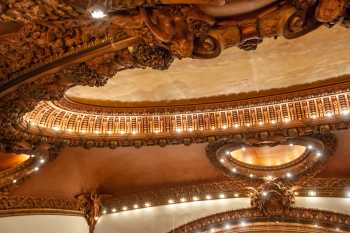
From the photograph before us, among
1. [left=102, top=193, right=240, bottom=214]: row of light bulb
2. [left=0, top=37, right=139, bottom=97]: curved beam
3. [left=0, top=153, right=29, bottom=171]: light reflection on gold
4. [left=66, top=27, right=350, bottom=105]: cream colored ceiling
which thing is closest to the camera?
[left=0, top=37, right=139, bottom=97]: curved beam

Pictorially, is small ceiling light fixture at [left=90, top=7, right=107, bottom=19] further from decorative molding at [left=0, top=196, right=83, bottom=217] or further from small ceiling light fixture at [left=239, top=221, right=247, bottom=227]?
small ceiling light fixture at [left=239, top=221, right=247, bottom=227]

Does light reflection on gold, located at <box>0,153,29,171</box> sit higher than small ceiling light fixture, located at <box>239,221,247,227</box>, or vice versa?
light reflection on gold, located at <box>0,153,29,171</box>

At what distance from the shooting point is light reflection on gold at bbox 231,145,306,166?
5.81m

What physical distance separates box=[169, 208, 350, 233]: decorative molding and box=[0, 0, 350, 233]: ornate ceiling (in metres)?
0.02

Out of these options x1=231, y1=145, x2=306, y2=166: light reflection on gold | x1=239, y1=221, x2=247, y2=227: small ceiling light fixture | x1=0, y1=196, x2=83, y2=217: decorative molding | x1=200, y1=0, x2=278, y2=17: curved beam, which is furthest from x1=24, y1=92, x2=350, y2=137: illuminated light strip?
x1=200, y1=0, x2=278, y2=17: curved beam

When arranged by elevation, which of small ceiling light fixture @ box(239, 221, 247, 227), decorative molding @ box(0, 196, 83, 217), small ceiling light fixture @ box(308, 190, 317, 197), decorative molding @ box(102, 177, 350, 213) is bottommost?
small ceiling light fixture @ box(239, 221, 247, 227)

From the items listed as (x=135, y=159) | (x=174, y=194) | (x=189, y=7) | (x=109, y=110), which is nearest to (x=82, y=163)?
(x=135, y=159)

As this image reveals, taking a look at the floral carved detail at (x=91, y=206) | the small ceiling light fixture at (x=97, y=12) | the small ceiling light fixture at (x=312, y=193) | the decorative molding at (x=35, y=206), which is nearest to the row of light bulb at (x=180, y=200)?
the floral carved detail at (x=91, y=206)

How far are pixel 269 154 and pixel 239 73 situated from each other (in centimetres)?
183

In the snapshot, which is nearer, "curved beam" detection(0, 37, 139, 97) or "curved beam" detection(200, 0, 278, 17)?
"curved beam" detection(200, 0, 278, 17)

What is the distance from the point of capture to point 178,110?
5.18 m

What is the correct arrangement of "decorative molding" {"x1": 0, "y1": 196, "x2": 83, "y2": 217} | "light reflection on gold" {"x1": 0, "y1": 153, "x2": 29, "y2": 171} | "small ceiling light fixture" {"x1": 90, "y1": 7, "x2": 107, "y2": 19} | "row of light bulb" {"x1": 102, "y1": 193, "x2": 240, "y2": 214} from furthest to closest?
1. "row of light bulb" {"x1": 102, "y1": 193, "x2": 240, "y2": 214}
2. "decorative molding" {"x1": 0, "y1": 196, "x2": 83, "y2": 217}
3. "light reflection on gold" {"x1": 0, "y1": 153, "x2": 29, "y2": 171}
4. "small ceiling light fixture" {"x1": 90, "y1": 7, "x2": 107, "y2": 19}

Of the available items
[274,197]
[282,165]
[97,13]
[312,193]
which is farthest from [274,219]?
[97,13]

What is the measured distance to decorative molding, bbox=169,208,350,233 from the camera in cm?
564
